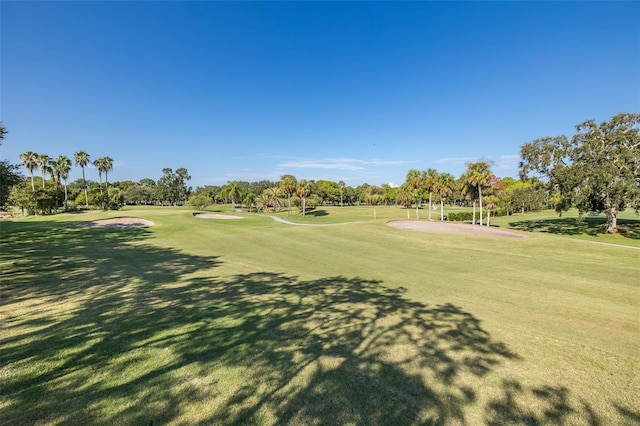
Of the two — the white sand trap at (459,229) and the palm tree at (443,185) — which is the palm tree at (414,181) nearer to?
the palm tree at (443,185)

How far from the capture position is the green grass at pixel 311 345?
13.1 feet

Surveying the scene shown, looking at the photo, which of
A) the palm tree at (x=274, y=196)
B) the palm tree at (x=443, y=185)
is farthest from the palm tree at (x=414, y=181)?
the palm tree at (x=274, y=196)

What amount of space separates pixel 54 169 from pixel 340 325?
91.0 meters

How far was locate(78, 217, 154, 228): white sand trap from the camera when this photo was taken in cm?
3177

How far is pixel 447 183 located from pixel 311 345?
5314 centimetres

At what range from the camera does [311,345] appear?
591 centimetres

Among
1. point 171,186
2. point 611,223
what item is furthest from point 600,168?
point 171,186

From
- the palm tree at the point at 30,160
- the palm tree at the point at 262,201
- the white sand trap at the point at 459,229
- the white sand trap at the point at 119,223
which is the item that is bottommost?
the white sand trap at the point at 459,229

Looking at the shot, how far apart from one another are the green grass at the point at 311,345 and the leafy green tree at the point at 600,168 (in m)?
20.1

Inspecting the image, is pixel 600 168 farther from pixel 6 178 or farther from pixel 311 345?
pixel 6 178

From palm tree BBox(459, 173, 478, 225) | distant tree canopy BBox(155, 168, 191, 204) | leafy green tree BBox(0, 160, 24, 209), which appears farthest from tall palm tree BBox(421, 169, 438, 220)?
distant tree canopy BBox(155, 168, 191, 204)

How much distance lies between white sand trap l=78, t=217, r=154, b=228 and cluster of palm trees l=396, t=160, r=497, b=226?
42.3m

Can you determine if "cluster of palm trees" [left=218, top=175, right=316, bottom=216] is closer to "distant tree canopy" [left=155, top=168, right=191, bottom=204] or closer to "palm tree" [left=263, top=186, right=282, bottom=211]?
"palm tree" [left=263, top=186, right=282, bottom=211]

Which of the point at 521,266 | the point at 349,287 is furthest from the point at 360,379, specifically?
the point at 521,266
